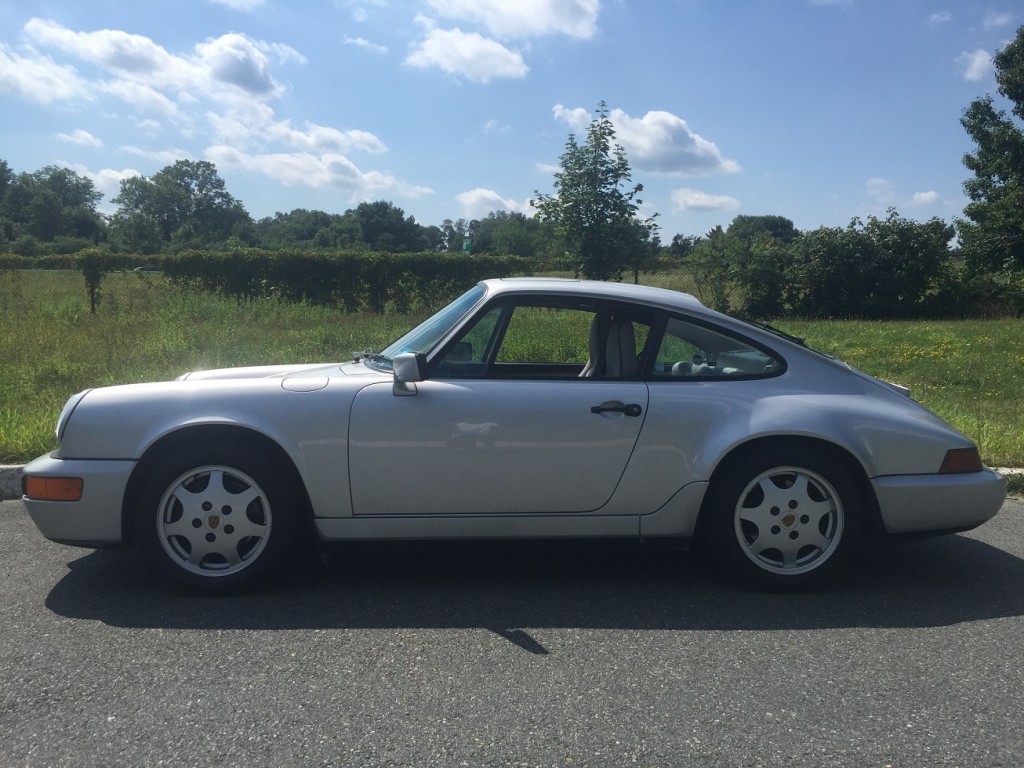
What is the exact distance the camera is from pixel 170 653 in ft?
10.9

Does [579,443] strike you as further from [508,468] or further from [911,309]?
[911,309]

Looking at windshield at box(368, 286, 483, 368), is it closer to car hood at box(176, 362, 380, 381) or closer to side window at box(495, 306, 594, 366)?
car hood at box(176, 362, 380, 381)

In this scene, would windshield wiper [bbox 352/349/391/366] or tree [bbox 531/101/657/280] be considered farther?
tree [bbox 531/101/657/280]

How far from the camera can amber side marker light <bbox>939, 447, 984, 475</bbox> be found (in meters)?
3.98

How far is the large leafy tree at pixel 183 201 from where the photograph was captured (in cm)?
9700

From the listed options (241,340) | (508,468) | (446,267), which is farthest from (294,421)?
(446,267)

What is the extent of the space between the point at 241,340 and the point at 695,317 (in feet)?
28.2

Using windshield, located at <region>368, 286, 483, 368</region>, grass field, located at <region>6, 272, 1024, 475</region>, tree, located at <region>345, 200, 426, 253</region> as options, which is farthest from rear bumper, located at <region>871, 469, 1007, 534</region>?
tree, located at <region>345, 200, 426, 253</region>

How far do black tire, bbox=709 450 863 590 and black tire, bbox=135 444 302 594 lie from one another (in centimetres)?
197

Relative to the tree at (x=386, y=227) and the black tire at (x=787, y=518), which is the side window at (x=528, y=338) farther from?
the tree at (x=386, y=227)

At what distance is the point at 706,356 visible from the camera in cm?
415

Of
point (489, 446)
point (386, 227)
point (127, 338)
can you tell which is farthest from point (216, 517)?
point (386, 227)

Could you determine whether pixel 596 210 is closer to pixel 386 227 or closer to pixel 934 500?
pixel 934 500

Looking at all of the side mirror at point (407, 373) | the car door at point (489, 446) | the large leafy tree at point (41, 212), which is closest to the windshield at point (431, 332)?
the side mirror at point (407, 373)
